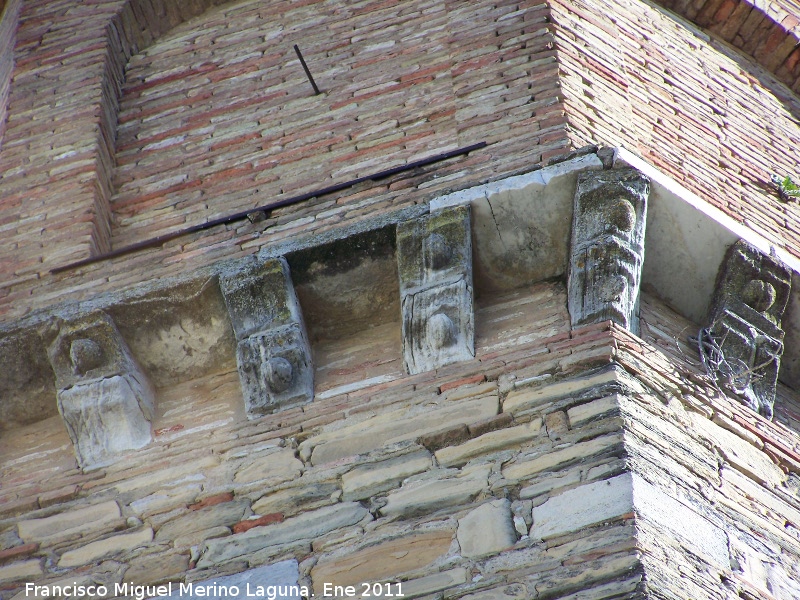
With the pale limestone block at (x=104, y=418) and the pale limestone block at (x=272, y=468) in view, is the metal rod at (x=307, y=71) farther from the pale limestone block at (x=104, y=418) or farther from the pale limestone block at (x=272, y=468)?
the pale limestone block at (x=272, y=468)

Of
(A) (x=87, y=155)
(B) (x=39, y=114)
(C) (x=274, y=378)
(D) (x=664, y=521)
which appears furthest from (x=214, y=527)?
(B) (x=39, y=114)

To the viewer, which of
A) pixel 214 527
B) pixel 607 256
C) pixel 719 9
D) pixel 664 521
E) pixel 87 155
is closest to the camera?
pixel 664 521

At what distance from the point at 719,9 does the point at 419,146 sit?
9.35 ft

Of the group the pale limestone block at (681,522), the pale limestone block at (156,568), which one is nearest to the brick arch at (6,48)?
the pale limestone block at (156,568)

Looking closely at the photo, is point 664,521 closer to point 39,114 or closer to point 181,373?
point 181,373

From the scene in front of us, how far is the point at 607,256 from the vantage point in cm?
529

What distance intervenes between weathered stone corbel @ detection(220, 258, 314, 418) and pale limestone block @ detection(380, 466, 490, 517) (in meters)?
0.76

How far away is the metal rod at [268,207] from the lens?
6.02 metres

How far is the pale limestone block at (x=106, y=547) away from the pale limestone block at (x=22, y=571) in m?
0.09

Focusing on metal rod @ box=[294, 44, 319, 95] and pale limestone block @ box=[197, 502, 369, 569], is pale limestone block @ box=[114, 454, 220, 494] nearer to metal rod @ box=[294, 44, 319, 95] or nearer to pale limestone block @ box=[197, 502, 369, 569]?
Result: pale limestone block @ box=[197, 502, 369, 569]

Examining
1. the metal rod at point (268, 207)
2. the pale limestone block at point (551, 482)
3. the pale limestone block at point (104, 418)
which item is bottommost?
the pale limestone block at point (551, 482)

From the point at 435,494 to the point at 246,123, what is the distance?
3.15 meters

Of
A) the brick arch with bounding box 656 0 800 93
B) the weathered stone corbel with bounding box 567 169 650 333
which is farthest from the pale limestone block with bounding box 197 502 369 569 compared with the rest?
the brick arch with bounding box 656 0 800 93

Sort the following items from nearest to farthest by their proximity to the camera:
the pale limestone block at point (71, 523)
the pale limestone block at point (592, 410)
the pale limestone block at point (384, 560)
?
the pale limestone block at point (384, 560) → the pale limestone block at point (592, 410) → the pale limestone block at point (71, 523)
